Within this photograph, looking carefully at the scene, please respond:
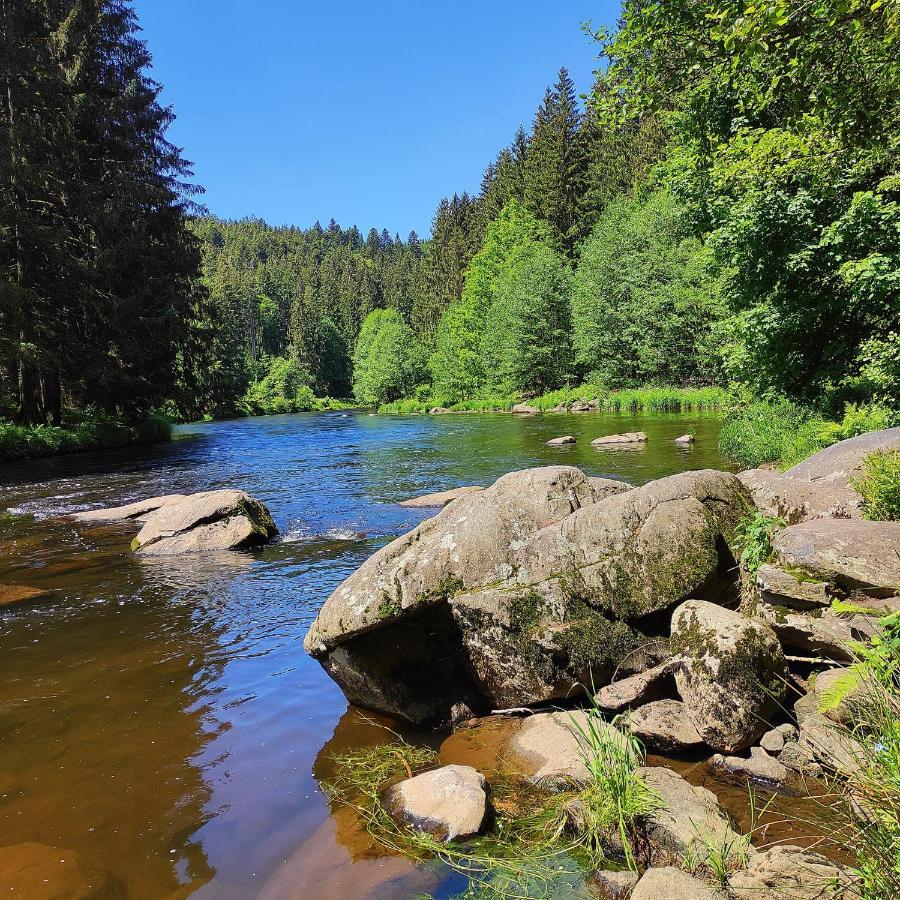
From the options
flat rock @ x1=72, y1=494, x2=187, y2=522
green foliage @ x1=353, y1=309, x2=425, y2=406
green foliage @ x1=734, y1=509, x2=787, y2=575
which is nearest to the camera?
green foliage @ x1=734, y1=509, x2=787, y2=575

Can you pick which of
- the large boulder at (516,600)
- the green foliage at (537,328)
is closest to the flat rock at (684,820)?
the large boulder at (516,600)

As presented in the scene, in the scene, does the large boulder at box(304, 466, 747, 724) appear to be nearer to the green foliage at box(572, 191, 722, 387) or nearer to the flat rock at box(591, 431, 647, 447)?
the flat rock at box(591, 431, 647, 447)

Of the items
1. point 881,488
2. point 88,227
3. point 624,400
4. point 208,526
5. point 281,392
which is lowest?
point 208,526

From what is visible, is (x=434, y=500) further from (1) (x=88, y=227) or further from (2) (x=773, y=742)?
(1) (x=88, y=227)

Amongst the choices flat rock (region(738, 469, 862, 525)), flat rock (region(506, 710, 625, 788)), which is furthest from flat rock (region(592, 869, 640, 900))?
flat rock (region(738, 469, 862, 525))

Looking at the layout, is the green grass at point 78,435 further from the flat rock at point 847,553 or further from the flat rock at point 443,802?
the flat rock at point 847,553

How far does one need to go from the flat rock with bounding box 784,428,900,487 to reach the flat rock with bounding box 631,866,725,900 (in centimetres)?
485

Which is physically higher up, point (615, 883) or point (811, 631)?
point (811, 631)

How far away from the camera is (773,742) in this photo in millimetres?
4438

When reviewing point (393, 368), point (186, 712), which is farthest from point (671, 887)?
point (393, 368)

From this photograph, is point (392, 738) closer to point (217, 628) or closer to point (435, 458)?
point (217, 628)

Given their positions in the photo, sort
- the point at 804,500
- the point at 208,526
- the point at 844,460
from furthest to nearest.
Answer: the point at 208,526 → the point at 844,460 → the point at 804,500

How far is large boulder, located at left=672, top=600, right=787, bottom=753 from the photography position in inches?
179

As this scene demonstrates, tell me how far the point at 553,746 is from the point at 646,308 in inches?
1597
